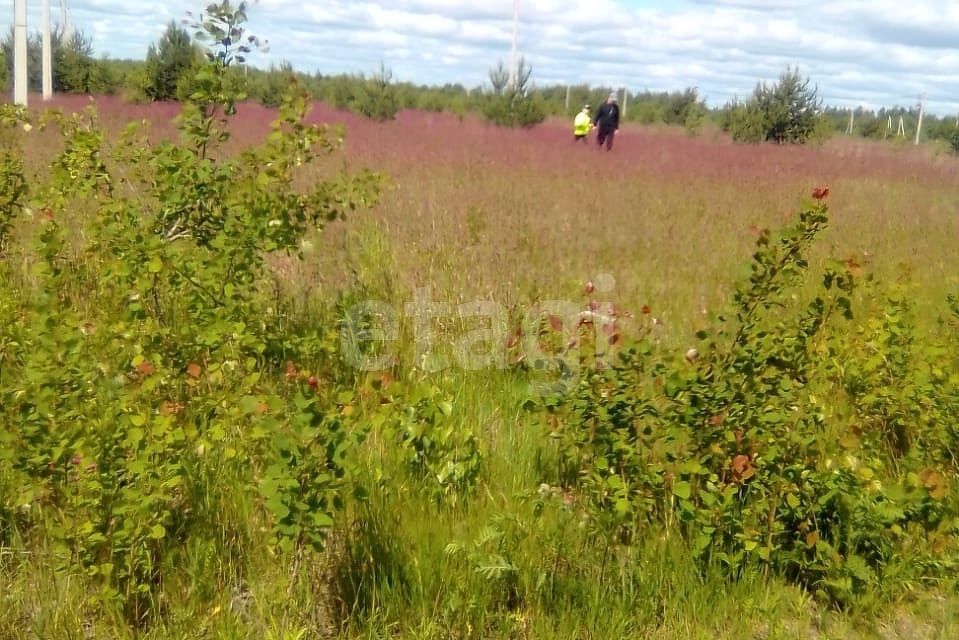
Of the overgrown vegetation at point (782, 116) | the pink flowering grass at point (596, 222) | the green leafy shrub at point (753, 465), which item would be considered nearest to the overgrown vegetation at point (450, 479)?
the green leafy shrub at point (753, 465)

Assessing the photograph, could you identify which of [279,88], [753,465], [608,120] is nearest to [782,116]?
[608,120]

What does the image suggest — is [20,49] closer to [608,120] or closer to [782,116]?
[608,120]

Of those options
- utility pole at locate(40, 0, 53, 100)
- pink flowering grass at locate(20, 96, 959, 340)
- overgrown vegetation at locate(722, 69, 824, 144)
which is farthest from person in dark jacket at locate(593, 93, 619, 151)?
utility pole at locate(40, 0, 53, 100)

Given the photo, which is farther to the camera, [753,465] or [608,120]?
[608,120]

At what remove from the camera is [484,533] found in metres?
2.28

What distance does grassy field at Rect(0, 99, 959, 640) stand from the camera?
83.7 inches

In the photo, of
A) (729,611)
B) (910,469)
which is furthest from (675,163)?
(729,611)

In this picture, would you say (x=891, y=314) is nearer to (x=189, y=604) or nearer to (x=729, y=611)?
(x=729, y=611)

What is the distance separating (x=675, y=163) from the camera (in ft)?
41.4

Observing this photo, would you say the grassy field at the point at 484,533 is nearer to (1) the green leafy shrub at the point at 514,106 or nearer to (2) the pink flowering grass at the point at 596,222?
(2) the pink flowering grass at the point at 596,222

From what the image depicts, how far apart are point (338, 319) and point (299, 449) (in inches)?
71.1

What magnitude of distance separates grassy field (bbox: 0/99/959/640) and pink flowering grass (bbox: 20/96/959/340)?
34mm

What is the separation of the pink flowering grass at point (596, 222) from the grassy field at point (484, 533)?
34mm

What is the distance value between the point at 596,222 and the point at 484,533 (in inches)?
205
